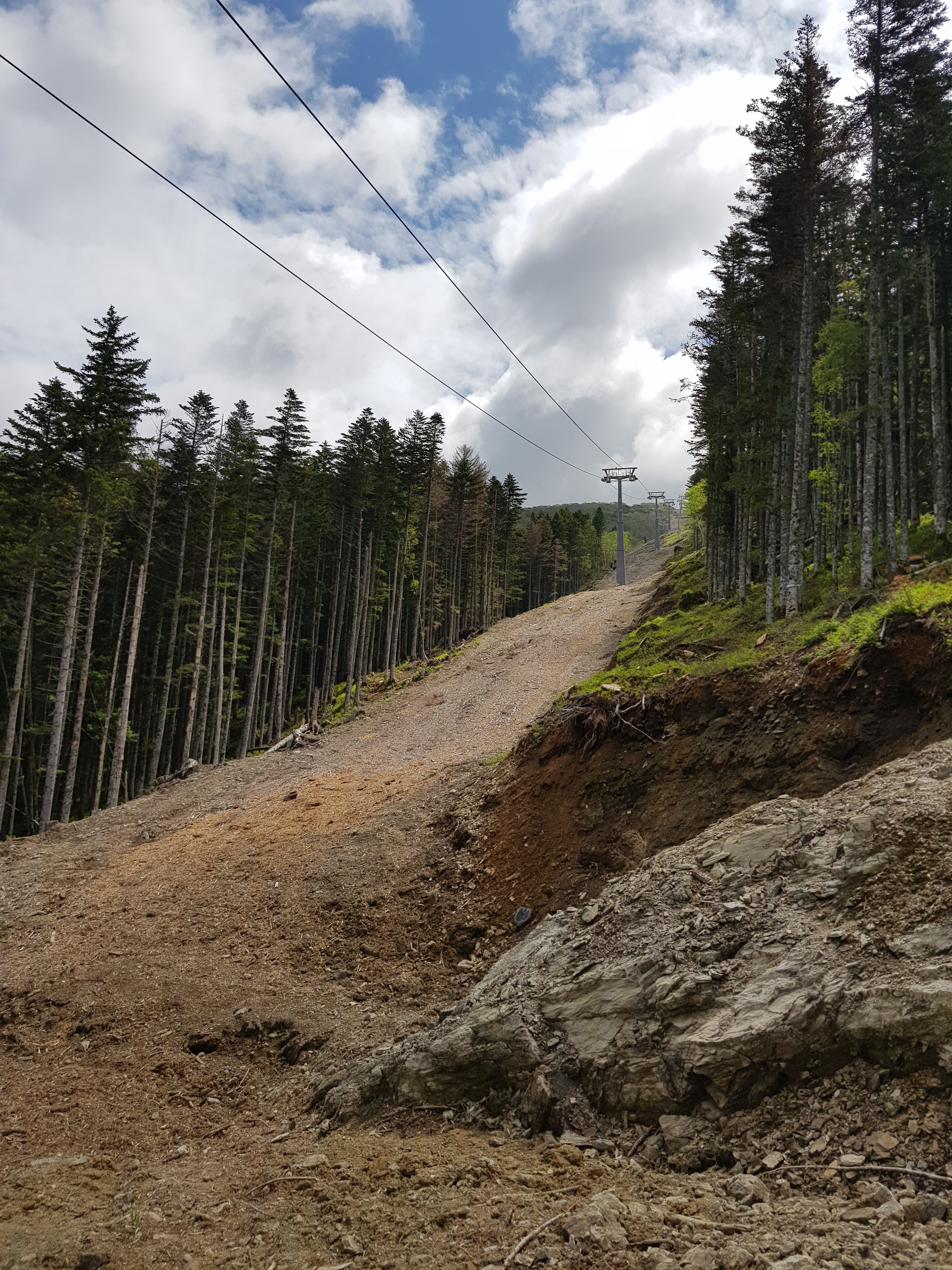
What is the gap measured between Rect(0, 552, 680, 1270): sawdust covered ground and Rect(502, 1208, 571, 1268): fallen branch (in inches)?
10.5

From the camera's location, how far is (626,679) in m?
12.7

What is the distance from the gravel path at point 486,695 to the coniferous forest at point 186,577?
4.41 metres

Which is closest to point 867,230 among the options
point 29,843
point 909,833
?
point 909,833

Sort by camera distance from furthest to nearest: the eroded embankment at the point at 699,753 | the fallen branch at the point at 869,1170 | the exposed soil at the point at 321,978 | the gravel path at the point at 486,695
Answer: the gravel path at the point at 486,695 < the eroded embankment at the point at 699,753 < the exposed soil at the point at 321,978 < the fallen branch at the point at 869,1170

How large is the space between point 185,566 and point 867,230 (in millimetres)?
29205

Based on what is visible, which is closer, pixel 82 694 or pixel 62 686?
pixel 62 686

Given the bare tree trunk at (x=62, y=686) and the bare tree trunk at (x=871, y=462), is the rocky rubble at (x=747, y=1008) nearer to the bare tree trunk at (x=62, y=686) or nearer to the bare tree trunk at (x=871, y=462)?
→ the bare tree trunk at (x=871, y=462)

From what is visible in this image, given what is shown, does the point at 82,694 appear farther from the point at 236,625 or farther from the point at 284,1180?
the point at 284,1180

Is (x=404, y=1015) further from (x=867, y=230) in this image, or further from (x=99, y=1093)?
(x=867, y=230)

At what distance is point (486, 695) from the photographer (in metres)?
27.4

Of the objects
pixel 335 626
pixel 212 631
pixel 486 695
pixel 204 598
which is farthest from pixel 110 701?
pixel 486 695

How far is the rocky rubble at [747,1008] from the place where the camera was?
398 cm

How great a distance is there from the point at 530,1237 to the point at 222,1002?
21.3 ft

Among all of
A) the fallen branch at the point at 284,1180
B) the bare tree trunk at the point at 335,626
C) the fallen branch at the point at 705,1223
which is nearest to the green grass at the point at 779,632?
the fallen branch at the point at 705,1223
